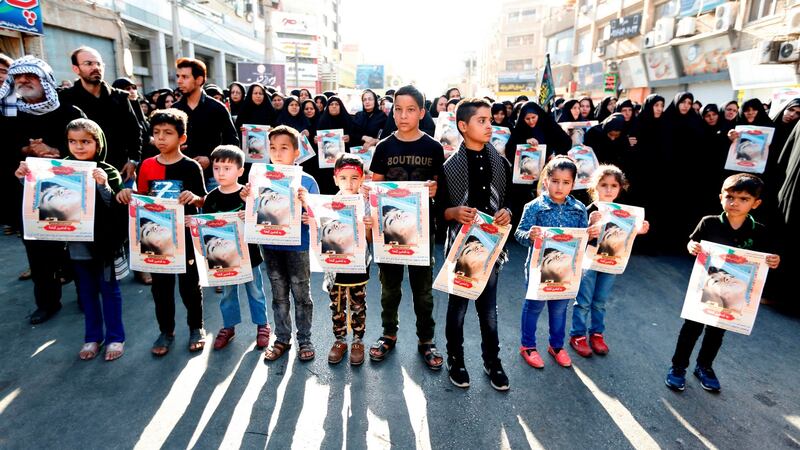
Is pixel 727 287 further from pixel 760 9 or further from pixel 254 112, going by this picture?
pixel 760 9

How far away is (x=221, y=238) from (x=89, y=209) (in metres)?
0.85

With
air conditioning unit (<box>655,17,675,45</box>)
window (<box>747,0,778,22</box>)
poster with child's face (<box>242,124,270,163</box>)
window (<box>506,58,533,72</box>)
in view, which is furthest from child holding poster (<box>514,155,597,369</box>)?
window (<box>506,58,533,72</box>)

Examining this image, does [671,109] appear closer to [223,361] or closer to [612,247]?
[612,247]

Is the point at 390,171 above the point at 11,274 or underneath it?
above

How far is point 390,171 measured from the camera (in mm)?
2838

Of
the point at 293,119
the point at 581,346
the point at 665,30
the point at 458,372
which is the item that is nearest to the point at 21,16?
the point at 293,119

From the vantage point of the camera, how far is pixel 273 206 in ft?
8.71

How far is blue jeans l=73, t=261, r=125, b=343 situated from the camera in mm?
3018

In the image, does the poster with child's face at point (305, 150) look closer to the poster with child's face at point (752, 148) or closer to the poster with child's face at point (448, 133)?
the poster with child's face at point (448, 133)

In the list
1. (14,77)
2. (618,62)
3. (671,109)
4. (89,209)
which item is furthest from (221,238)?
(618,62)

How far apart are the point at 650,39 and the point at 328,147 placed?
70.7ft

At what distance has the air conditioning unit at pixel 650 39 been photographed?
68.2 feet

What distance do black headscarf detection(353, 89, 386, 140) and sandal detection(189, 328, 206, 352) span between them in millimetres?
4145

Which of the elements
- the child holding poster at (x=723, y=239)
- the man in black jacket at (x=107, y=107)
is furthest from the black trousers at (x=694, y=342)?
the man in black jacket at (x=107, y=107)
